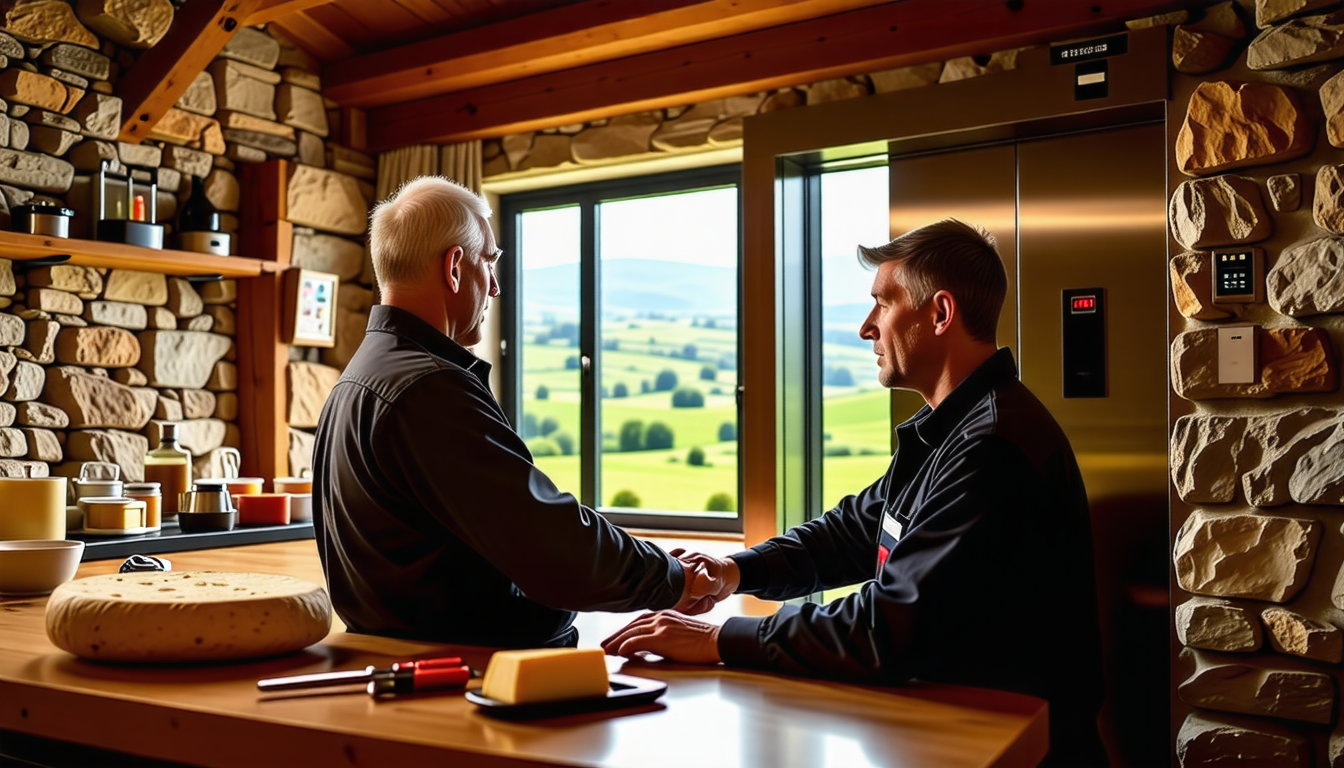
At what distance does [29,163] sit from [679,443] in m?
2.51

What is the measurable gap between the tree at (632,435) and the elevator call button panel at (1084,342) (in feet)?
6.00

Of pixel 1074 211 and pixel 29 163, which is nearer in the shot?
pixel 1074 211

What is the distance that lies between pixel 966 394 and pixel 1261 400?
1.48 metres

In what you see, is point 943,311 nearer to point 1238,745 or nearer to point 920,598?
point 920,598

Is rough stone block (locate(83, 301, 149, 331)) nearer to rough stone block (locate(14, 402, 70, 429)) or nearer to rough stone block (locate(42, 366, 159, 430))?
rough stone block (locate(42, 366, 159, 430))

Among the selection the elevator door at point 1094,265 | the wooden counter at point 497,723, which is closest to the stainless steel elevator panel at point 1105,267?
the elevator door at point 1094,265

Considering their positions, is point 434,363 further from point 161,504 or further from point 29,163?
point 29,163

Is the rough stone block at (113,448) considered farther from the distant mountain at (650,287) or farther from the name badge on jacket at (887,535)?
the name badge on jacket at (887,535)

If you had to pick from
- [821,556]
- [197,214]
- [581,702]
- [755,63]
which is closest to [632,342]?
[755,63]

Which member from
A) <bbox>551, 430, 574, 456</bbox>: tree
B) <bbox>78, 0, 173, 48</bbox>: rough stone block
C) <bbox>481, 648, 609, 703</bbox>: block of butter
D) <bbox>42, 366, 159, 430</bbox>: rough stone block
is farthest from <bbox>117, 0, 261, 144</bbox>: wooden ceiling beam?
<bbox>481, 648, 609, 703</bbox>: block of butter

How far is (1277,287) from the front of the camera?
2699mm

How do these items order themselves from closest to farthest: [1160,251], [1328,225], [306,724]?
1. [306,724]
2. [1328,225]
3. [1160,251]

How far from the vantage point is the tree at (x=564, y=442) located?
4562 millimetres

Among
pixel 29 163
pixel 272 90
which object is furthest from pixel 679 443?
pixel 29 163
